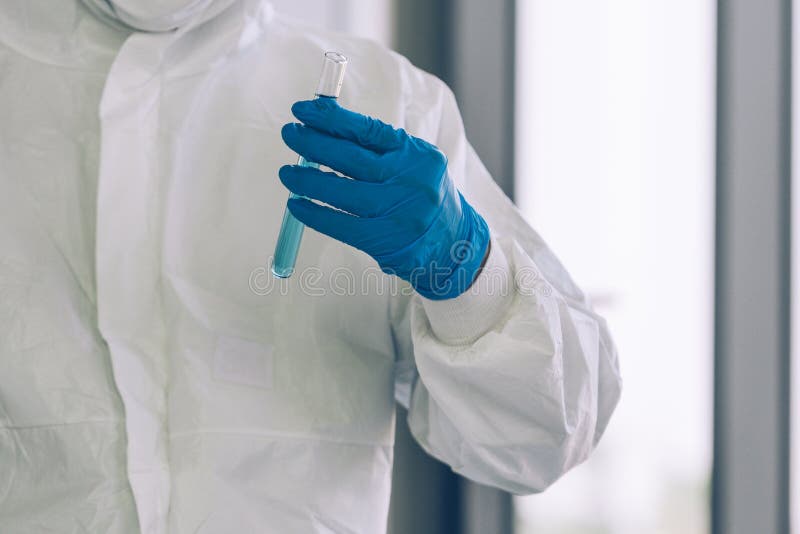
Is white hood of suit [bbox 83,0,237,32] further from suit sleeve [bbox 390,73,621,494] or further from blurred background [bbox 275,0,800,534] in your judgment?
blurred background [bbox 275,0,800,534]

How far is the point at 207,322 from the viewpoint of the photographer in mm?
783

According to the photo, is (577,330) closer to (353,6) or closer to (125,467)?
(125,467)

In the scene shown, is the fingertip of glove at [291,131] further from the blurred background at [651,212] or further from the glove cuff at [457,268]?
the blurred background at [651,212]

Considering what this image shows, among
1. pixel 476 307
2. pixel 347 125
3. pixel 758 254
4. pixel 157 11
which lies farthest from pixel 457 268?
pixel 758 254

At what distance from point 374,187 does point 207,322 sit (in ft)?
0.74

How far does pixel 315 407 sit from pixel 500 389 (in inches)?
7.4

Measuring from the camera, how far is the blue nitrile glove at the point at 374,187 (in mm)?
672

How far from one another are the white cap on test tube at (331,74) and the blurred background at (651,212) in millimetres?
595

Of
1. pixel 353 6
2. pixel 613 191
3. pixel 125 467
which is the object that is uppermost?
pixel 353 6

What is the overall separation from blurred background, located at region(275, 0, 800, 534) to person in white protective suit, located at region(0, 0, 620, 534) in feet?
1.23

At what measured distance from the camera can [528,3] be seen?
1.34 meters

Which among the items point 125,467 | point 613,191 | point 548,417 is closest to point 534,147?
point 613,191

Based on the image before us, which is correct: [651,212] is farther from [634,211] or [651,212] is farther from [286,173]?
[286,173]

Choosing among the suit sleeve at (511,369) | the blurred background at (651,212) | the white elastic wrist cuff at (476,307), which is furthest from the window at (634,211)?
the white elastic wrist cuff at (476,307)
